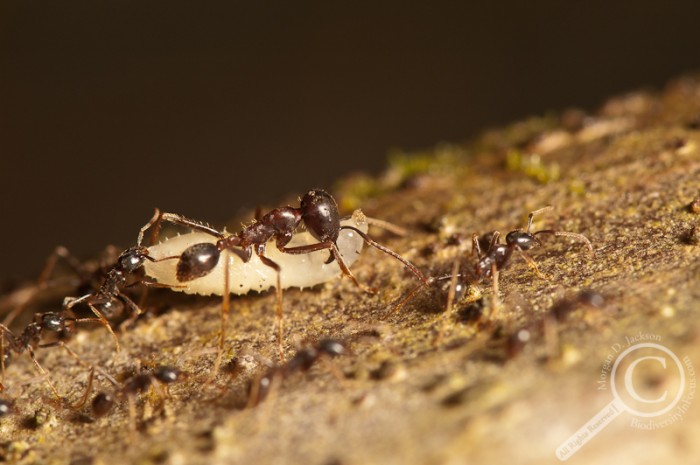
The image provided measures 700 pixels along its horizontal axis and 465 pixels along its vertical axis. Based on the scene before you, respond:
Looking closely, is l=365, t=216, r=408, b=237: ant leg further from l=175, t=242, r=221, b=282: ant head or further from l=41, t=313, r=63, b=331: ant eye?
l=41, t=313, r=63, b=331: ant eye

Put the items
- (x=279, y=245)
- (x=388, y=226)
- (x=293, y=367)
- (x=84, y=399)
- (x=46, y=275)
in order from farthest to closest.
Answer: (x=46, y=275)
(x=388, y=226)
(x=279, y=245)
(x=84, y=399)
(x=293, y=367)

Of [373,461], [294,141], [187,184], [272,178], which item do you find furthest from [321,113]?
[373,461]

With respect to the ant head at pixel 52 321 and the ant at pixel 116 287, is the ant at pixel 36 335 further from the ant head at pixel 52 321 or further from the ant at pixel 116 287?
the ant at pixel 116 287

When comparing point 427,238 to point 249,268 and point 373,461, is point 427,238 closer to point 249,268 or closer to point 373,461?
point 249,268

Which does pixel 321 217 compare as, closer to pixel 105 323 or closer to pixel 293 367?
pixel 293 367

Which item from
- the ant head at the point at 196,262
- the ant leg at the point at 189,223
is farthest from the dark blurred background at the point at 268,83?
the ant head at the point at 196,262

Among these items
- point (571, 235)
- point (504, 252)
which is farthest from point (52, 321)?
point (571, 235)
